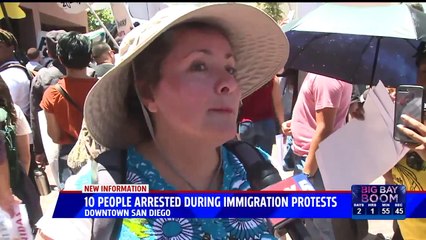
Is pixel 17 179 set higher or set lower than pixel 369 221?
higher

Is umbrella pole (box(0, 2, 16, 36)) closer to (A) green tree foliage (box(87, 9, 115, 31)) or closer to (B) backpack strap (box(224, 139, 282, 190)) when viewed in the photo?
(A) green tree foliage (box(87, 9, 115, 31))

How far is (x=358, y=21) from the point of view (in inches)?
62.2

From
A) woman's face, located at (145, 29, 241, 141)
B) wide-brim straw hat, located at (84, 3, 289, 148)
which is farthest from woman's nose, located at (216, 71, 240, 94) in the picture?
wide-brim straw hat, located at (84, 3, 289, 148)

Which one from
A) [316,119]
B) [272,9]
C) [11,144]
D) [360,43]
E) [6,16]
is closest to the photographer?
[272,9]

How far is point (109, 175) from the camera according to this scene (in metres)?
1.32

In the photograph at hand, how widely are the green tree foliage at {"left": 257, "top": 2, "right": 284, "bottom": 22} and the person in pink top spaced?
453 mm

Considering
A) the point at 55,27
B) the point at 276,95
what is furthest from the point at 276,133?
the point at 55,27

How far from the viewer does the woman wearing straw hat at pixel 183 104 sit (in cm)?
126

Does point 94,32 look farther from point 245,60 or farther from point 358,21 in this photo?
point 358,21

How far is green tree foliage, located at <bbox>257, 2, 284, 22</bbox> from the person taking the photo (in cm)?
133

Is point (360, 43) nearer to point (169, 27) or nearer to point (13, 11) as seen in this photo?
point (169, 27)

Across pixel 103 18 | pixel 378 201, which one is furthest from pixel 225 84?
pixel 378 201

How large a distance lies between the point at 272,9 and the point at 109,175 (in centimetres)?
57

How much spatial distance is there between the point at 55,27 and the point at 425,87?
110cm
